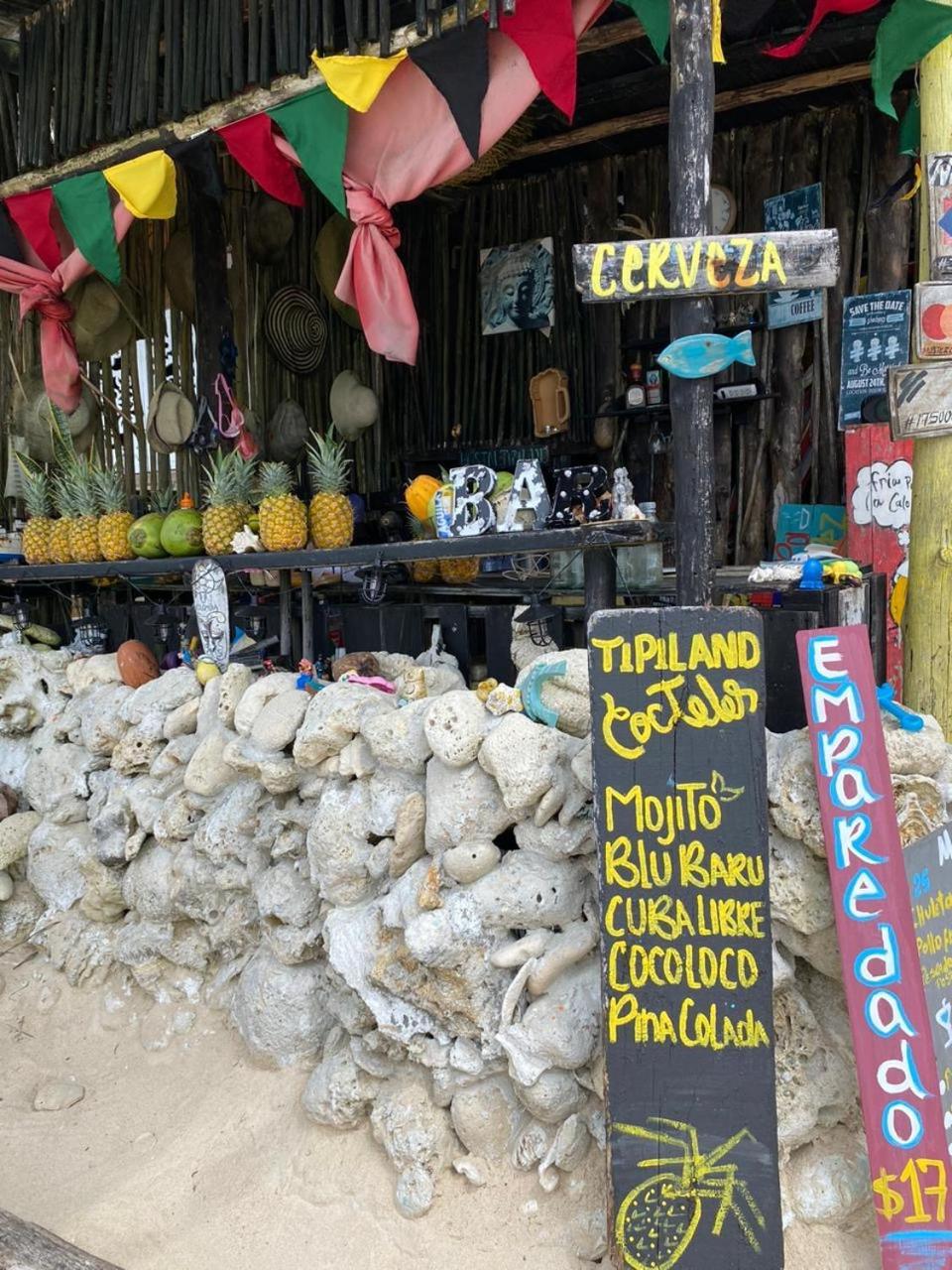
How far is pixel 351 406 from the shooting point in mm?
7285

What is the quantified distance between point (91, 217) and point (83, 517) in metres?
1.62

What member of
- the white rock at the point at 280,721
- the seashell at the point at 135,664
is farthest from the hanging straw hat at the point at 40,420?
the white rock at the point at 280,721

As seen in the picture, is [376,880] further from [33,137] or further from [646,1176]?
[33,137]

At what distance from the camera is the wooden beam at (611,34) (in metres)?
4.83

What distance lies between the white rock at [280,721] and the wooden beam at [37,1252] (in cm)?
186

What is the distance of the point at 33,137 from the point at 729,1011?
6.08 metres

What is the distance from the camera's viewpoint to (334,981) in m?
3.75

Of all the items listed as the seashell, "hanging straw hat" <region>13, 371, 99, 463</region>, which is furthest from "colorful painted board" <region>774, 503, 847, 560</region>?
"hanging straw hat" <region>13, 371, 99, 463</region>

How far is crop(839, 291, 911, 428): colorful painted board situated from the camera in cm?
596

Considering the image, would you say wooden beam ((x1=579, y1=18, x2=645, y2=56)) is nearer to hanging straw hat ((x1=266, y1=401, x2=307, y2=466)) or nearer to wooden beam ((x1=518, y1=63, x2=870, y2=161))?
wooden beam ((x1=518, y1=63, x2=870, y2=161))

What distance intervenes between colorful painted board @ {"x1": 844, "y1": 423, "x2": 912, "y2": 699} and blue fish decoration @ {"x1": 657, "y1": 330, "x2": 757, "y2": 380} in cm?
271

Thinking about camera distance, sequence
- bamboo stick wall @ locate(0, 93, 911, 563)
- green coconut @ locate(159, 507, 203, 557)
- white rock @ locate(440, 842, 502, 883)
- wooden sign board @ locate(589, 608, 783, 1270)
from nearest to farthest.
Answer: wooden sign board @ locate(589, 608, 783, 1270) < white rock @ locate(440, 842, 502, 883) < green coconut @ locate(159, 507, 203, 557) < bamboo stick wall @ locate(0, 93, 911, 563)

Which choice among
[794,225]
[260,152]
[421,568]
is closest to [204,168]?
[260,152]

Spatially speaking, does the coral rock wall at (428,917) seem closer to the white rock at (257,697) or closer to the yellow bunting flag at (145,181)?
the white rock at (257,697)
